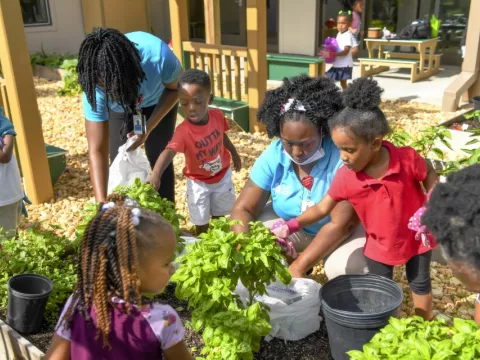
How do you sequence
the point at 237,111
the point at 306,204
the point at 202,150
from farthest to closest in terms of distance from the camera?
the point at 237,111, the point at 202,150, the point at 306,204

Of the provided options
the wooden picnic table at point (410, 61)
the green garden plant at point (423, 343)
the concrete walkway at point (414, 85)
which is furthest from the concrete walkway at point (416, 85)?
the green garden plant at point (423, 343)

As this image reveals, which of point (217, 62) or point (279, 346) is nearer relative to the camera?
point (279, 346)

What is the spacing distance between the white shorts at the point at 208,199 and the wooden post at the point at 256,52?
10.1ft

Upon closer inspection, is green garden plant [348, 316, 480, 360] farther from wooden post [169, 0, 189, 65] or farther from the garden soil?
wooden post [169, 0, 189, 65]

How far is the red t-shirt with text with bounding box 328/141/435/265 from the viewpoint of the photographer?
264 cm

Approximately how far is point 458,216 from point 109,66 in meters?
2.44

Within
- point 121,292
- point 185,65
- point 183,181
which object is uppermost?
point 121,292

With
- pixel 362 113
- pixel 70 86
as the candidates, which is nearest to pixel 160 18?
pixel 70 86

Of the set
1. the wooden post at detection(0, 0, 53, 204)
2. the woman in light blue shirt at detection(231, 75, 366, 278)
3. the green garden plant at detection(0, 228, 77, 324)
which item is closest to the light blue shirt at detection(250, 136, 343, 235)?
the woman in light blue shirt at detection(231, 75, 366, 278)

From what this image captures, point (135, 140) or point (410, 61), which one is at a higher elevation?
point (135, 140)

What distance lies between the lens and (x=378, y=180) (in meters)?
2.64

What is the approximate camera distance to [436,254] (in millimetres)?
3859

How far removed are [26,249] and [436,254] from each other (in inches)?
113

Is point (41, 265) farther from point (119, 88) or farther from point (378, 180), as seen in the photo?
point (378, 180)
